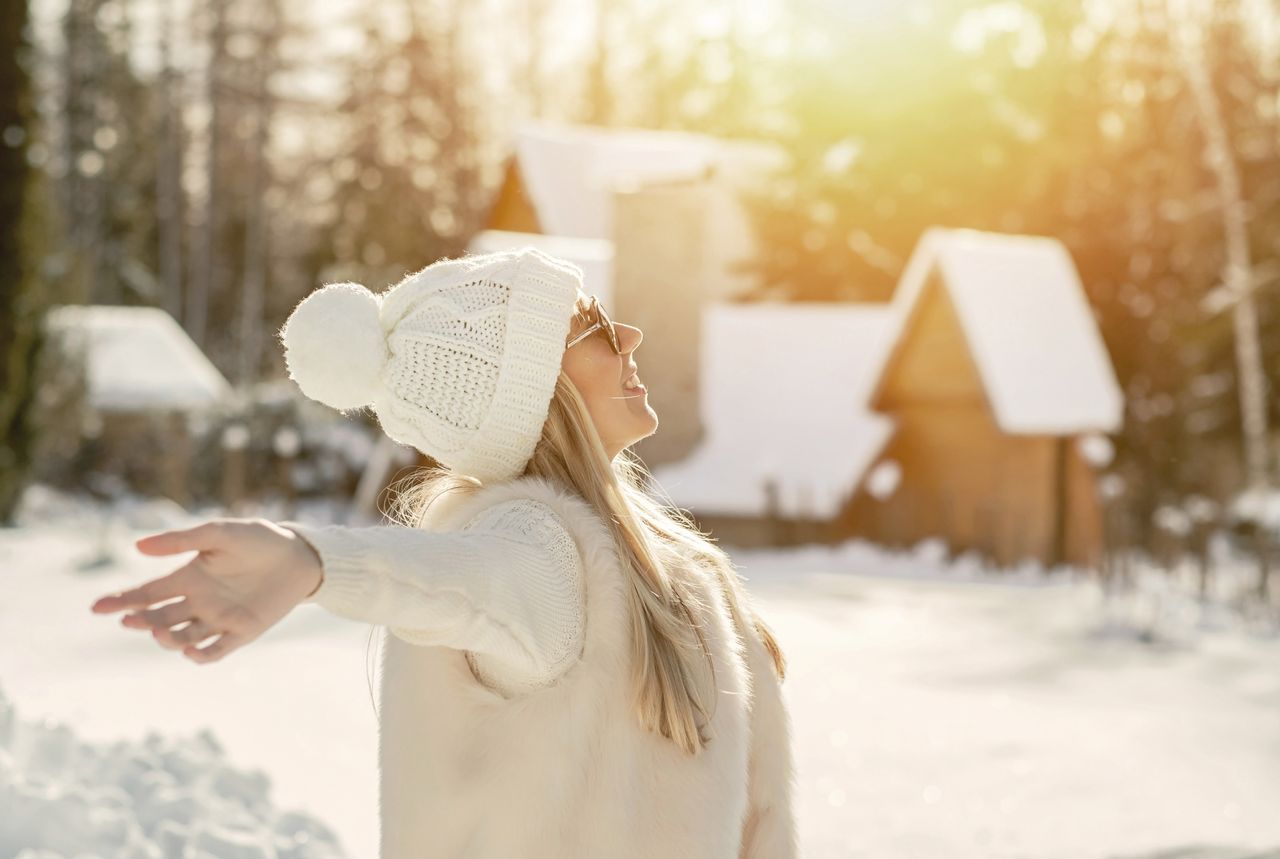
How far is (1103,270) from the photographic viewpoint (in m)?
27.1

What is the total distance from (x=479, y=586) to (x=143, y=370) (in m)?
22.4

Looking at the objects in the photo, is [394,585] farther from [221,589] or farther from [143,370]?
[143,370]

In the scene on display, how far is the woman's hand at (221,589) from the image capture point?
5.40 feet

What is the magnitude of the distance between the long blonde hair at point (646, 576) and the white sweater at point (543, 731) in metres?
0.03

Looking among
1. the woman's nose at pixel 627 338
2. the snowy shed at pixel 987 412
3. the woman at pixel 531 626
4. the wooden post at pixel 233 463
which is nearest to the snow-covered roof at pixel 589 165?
the wooden post at pixel 233 463

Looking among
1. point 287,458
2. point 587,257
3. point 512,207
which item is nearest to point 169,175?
point 512,207

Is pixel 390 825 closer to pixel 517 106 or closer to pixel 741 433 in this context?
pixel 741 433

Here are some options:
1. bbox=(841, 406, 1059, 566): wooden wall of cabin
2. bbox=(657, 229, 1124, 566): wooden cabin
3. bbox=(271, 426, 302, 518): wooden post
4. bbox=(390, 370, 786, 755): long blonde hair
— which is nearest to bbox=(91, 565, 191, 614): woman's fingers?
bbox=(390, 370, 786, 755): long blonde hair

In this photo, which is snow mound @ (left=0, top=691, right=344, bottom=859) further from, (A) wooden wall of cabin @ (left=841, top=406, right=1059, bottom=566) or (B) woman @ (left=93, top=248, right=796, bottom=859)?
(A) wooden wall of cabin @ (left=841, top=406, right=1059, bottom=566)

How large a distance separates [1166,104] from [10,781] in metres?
26.4

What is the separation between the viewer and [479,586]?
197 cm

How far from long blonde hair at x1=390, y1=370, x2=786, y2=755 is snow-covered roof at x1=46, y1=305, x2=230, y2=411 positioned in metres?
20.9

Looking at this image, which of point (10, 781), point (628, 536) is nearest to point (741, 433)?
point (10, 781)

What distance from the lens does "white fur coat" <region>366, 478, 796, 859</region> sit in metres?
2.26
